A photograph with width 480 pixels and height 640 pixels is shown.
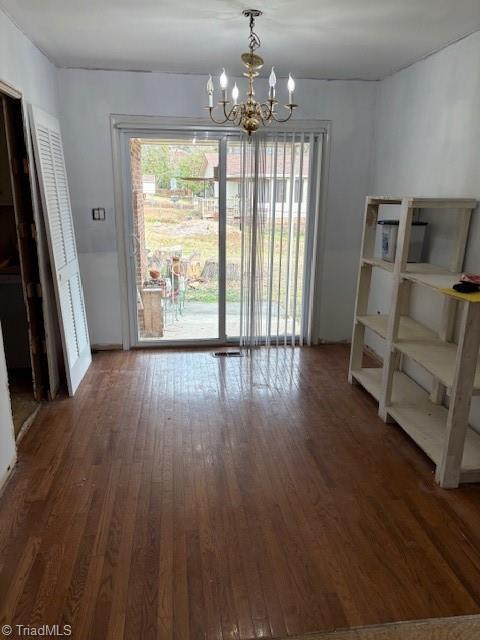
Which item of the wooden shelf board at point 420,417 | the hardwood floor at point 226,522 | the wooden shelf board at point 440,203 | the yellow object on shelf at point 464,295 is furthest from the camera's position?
the wooden shelf board at point 440,203

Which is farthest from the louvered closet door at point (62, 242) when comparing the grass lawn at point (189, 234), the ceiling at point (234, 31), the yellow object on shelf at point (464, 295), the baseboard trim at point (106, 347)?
the yellow object on shelf at point (464, 295)

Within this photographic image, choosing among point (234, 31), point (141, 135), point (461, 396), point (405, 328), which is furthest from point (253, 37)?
point (461, 396)

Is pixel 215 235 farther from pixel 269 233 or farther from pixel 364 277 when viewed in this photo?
pixel 364 277

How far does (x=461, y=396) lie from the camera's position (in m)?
2.23

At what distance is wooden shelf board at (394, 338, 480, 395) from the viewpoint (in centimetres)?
237

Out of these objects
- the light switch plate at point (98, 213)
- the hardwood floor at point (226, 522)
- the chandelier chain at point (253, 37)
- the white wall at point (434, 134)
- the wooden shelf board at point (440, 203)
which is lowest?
the hardwood floor at point (226, 522)

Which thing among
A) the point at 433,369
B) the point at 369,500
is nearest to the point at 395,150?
the point at 433,369

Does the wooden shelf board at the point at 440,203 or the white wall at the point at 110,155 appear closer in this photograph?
the wooden shelf board at the point at 440,203

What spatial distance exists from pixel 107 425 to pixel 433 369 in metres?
2.06

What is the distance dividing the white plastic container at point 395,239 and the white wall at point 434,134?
12cm

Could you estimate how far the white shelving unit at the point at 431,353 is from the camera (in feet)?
7.32

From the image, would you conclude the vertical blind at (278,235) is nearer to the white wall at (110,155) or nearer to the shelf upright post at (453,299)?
the white wall at (110,155)

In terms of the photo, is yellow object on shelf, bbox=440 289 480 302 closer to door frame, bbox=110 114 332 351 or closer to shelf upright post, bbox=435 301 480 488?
shelf upright post, bbox=435 301 480 488

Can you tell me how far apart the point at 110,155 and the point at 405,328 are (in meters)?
2.86
